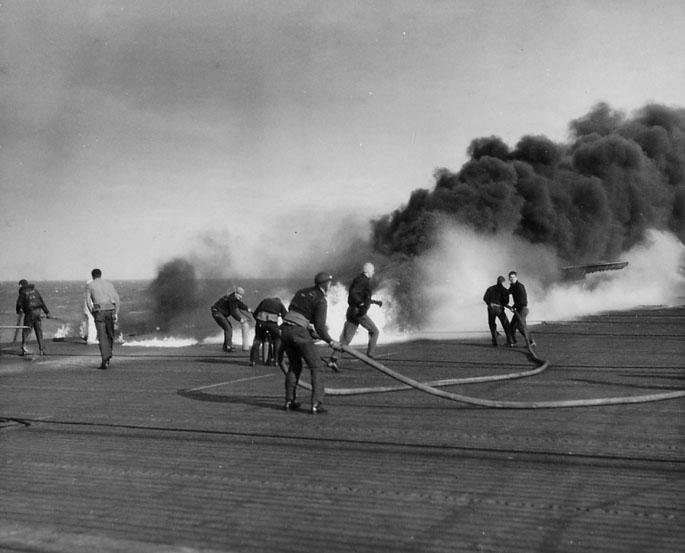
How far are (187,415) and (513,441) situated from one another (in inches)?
162

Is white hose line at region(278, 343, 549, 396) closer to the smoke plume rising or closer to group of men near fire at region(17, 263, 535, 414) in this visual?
group of men near fire at region(17, 263, 535, 414)

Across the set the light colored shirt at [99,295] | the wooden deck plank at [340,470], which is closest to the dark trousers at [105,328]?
the light colored shirt at [99,295]

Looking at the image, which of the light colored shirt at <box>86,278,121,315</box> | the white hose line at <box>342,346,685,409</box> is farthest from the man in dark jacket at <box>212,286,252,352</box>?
the white hose line at <box>342,346,685,409</box>

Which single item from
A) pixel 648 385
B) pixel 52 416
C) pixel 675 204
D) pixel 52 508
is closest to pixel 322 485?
pixel 52 508

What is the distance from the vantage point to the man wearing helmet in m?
8.11

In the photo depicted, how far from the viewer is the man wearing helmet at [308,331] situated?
8109mm

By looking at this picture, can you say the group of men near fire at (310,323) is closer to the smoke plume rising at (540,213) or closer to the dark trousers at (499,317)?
the dark trousers at (499,317)

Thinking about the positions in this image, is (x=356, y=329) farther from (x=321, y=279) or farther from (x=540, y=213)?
(x=540, y=213)

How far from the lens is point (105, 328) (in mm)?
13078

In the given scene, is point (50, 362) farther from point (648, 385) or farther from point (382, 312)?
point (382, 312)

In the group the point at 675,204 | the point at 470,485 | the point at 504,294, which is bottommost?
the point at 470,485

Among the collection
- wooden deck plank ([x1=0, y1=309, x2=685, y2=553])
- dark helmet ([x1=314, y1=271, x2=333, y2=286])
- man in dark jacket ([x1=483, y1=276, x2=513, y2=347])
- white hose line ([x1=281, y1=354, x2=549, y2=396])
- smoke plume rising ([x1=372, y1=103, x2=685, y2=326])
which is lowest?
wooden deck plank ([x1=0, y1=309, x2=685, y2=553])

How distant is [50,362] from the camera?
1530 centimetres

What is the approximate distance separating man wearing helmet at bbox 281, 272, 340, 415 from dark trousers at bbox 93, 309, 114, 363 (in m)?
5.76
